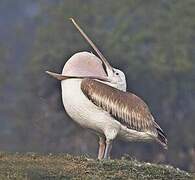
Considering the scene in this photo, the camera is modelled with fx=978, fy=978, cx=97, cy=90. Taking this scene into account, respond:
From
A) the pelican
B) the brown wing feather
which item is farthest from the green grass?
the brown wing feather

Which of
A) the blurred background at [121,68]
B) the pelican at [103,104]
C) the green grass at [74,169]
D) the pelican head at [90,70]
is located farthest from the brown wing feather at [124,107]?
the blurred background at [121,68]

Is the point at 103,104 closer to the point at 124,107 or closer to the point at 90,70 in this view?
the point at 124,107

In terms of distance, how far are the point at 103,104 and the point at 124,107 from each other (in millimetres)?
298

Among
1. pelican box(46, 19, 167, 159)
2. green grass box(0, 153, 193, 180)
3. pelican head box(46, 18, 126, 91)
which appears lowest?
green grass box(0, 153, 193, 180)

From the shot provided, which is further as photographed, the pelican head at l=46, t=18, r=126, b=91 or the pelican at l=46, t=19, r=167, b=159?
the pelican head at l=46, t=18, r=126, b=91

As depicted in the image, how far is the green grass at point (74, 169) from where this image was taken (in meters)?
10.2

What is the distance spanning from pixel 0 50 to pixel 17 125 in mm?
5073

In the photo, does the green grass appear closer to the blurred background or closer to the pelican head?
the pelican head

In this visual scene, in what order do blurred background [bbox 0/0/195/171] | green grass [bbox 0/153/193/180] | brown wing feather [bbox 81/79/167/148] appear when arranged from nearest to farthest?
green grass [bbox 0/153/193/180]
brown wing feather [bbox 81/79/167/148]
blurred background [bbox 0/0/195/171]

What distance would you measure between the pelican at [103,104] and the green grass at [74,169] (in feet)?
2.49

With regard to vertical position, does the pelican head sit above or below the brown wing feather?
above

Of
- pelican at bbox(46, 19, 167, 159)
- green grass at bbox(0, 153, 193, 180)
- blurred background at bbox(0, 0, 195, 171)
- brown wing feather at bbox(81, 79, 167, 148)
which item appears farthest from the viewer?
blurred background at bbox(0, 0, 195, 171)

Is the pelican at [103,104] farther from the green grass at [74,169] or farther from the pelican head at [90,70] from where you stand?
the green grass at [74,169]

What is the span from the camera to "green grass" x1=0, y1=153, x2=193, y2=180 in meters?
10.2
